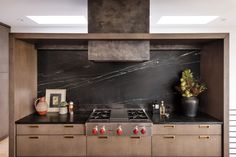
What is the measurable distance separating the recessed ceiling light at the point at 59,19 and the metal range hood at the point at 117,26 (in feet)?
5.64

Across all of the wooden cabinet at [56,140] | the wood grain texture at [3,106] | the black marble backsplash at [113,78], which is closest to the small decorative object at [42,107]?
the black marble backsplash at [113,78]

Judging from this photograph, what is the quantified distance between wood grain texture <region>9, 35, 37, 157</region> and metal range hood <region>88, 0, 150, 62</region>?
920mm

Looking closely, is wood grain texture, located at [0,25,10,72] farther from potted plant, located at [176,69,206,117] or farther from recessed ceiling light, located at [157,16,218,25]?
potted plant, located at [176,69,206,117]

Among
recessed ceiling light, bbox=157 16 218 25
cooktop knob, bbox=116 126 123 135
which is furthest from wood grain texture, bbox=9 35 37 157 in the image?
recessed ceiling light, bbox=157 16 218 25

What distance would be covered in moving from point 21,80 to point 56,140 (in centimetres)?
92

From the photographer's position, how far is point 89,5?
2.60 meters

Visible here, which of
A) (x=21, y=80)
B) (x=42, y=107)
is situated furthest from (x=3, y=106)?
(x=21, y=80)

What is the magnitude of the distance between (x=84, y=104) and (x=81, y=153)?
94cm

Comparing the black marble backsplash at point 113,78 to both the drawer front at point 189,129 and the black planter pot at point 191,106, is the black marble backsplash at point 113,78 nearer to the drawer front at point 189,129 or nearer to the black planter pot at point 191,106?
the black planter pot at point 191,106

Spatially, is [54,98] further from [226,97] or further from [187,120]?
[226,97]

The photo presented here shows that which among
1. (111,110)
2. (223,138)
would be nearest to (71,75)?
(111,110)

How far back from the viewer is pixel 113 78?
10.9ft

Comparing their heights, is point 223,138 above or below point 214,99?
below

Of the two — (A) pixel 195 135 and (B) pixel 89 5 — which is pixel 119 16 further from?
(A) pixel 195 135
